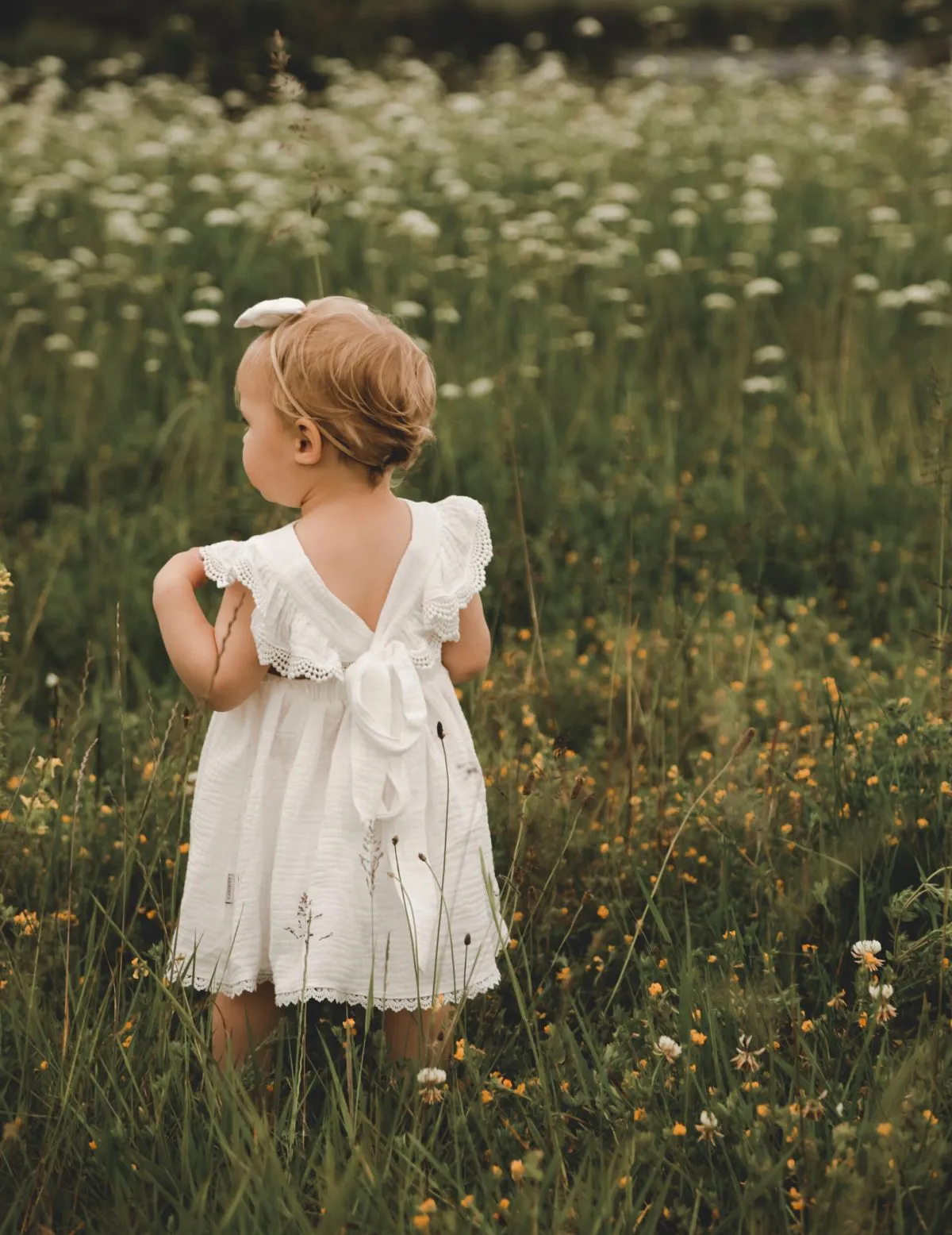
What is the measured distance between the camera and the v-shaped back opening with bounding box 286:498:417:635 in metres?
2.16

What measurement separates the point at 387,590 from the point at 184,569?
32cm

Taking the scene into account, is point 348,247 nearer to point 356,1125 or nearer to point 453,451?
point 453,451

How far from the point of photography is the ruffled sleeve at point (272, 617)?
2.14 m

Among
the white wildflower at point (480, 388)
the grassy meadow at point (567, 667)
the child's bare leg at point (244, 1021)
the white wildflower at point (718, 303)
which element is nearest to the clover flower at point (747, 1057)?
the grassy meadow at point (567, 667)

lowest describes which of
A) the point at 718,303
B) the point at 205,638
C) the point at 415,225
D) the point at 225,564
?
the point at 718,303

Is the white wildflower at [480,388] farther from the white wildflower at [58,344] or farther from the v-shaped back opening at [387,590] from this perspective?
the v-shaped back opening at [387,590]

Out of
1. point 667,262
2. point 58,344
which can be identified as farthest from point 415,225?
point 58,344

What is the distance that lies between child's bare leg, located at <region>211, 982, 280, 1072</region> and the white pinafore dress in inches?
2.6

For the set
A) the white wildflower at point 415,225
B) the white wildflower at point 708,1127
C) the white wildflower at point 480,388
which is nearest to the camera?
the white wildflower at point 708,1127

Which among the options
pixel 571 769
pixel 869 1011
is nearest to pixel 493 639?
pixel 571 769

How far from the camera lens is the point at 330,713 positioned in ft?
7.25

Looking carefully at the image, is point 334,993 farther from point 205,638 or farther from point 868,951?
point 868,951

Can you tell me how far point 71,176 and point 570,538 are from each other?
4.24 m

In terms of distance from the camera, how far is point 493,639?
364cm
